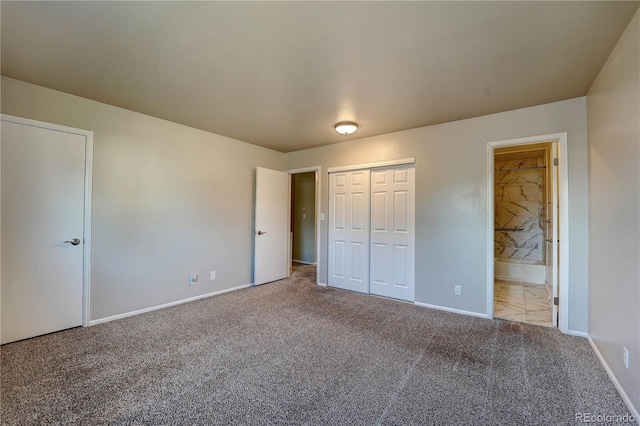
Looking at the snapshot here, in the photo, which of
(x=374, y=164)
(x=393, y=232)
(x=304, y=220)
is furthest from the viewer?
(x=304, y=220)

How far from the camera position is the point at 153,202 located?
348 centimetres

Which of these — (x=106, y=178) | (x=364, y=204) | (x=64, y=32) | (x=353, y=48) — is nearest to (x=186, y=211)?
(x=106, y=178)

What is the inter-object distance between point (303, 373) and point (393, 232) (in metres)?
2.51

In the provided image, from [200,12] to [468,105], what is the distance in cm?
277

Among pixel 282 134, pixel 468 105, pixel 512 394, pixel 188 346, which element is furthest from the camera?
pixel 282 134

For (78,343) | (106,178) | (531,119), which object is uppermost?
(531,119)

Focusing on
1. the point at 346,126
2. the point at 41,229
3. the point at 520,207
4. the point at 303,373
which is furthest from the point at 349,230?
the point at 520,207

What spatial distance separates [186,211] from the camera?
3836 mm

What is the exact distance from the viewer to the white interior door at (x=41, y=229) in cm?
254

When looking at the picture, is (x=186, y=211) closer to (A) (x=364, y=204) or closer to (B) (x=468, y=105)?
(A) (x=364, y=204)

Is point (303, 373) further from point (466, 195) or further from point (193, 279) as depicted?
point (466, 195)

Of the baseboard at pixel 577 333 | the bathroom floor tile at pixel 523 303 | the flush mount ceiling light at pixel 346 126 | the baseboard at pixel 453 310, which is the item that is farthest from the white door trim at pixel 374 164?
the baseboard at pixel 577 333

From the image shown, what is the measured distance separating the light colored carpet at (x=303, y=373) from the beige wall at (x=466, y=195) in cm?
51

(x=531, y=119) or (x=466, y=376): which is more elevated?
(x=531, y=119)
